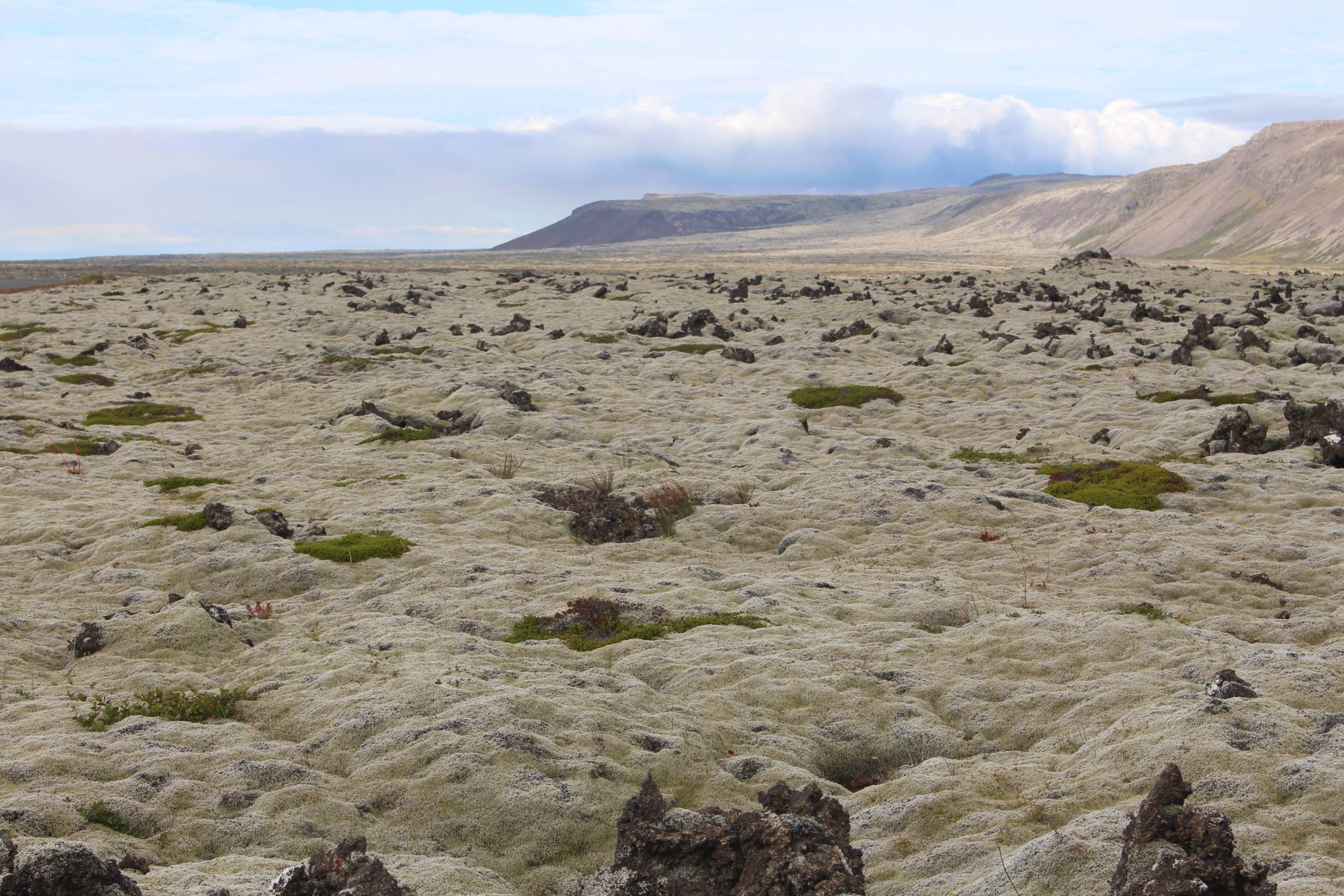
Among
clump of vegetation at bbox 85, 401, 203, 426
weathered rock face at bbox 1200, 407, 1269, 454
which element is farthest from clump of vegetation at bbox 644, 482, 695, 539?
clump of vegetation at bbox 85, 401, 203, 426

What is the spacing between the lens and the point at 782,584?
16531 millimetres

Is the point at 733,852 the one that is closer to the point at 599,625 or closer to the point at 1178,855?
the point at 1178,855

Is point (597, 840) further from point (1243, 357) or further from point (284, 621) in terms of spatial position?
point (1243, 357)

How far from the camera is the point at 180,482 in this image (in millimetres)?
23141

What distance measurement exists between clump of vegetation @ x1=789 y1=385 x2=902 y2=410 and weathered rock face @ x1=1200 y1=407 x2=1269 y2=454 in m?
9.92

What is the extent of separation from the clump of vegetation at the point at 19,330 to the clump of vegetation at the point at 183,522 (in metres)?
33.7

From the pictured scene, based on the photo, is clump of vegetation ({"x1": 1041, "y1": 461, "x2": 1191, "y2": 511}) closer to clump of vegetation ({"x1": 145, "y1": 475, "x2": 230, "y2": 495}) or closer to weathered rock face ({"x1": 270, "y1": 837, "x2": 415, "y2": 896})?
weathered rock face ({"x1": 270, "y1": 837, "x2": 415, "y2": 896})

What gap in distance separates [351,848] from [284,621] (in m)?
8.42

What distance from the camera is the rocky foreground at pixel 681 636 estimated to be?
855cm

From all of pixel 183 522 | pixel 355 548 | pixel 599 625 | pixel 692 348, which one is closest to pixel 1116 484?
pixel 599 625

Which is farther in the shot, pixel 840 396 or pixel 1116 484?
pixel 840 396

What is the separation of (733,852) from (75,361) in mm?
42211

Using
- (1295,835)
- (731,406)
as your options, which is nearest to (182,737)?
(1295,835)

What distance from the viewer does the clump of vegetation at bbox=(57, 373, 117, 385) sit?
1452 inches
